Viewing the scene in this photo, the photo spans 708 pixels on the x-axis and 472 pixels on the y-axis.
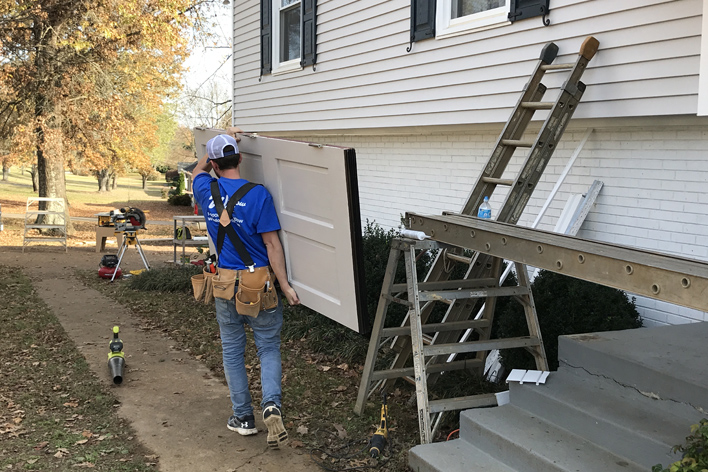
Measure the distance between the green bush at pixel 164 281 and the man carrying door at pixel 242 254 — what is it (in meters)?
5.97

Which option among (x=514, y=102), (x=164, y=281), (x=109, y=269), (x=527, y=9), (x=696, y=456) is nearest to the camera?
(x=696, y=456)

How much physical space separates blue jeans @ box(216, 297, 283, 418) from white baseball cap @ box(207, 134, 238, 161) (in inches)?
40.3

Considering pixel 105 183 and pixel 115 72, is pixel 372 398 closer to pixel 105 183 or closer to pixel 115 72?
pixel 115 72

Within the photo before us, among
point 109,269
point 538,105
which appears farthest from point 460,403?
point 109,269

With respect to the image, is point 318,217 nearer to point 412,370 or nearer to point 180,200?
point 412,370

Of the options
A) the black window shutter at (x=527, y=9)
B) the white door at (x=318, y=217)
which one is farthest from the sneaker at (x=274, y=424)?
the black window shutter at (x=527, y=9)

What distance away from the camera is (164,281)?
10664 mm

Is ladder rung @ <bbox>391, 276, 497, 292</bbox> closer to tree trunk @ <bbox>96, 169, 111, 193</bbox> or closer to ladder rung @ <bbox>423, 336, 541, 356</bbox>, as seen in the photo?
ladder rung @ <bbox>423, 336, 541, 356</bbox>

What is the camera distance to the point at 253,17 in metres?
12.3

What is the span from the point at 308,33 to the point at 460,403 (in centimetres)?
730

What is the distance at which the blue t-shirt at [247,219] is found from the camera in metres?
4.49

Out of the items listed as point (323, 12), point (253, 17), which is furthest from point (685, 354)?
point (253, 17)

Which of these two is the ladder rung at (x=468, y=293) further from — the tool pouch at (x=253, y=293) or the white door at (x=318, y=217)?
the tool pouch at (x=253, y=293)

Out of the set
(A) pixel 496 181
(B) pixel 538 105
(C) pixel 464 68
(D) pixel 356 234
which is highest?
(C) pixel 464 68
